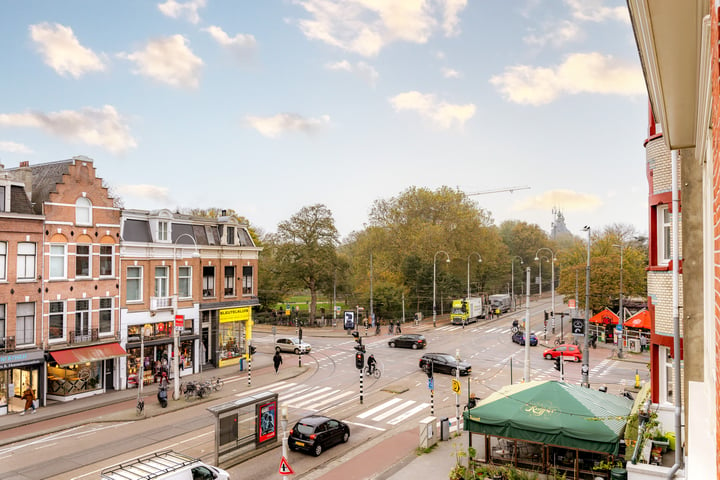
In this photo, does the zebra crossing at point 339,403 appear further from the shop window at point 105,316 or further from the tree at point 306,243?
the tree at point 306,243

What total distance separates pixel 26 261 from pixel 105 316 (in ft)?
19.2

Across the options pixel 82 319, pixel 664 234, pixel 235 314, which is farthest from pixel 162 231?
pixel 664 234

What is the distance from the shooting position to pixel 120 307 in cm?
3244

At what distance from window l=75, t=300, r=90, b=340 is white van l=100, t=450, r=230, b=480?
17.1 metres

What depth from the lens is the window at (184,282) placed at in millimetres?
36781

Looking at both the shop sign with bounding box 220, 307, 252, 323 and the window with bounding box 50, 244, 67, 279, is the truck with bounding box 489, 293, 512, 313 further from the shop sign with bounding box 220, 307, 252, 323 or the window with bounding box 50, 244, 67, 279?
the window with bounding box 50, 244, 67, 279

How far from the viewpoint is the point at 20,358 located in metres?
26.3

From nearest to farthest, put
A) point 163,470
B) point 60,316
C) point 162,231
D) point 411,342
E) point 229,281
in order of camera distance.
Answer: point 163,470, point 60,316, point 162,231, point 229,281, point 411,342

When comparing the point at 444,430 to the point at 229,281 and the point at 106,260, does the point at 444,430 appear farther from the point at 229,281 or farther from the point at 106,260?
the point at 229,281

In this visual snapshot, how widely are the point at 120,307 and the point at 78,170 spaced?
8.96m

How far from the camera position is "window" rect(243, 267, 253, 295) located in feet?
137

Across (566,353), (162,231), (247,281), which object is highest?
(162,231)

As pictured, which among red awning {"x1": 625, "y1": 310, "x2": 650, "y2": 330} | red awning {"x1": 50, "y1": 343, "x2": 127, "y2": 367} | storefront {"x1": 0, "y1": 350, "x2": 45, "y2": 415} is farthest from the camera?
red awning {"x1": 625, "y1": 310, "x2": 650, "y2": 330}

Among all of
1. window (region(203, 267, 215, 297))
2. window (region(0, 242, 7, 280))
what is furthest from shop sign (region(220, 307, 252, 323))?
window (region(0, 242, 7, 280))
